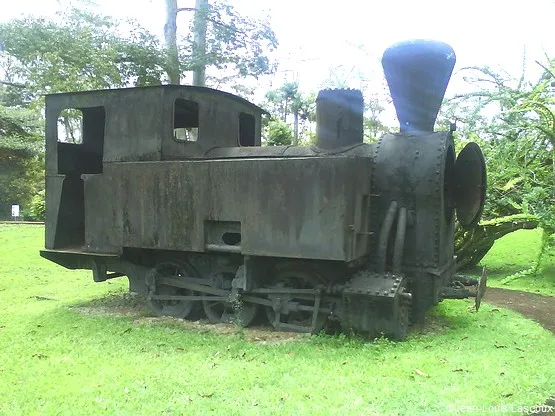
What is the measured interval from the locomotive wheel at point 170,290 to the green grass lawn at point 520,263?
5.75m

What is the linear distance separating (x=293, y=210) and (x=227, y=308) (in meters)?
1.81

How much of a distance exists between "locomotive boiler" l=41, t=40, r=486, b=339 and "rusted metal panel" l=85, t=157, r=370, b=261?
14 mm

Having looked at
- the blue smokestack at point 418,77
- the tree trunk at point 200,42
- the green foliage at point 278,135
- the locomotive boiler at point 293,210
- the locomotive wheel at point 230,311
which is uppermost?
the tree trunk at point 200,42

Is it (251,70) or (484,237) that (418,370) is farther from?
(251,70)

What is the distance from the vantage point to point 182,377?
13.9 feet

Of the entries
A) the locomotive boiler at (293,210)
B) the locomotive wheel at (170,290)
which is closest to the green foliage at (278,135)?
the locomotive boiler at (293,210)

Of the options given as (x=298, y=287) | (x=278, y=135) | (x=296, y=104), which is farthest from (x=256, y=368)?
(x=296, y=104)

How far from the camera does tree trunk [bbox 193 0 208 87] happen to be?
16.2 m

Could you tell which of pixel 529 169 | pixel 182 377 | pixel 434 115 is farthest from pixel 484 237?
pixel 182 377

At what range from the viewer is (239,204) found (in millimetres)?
5652

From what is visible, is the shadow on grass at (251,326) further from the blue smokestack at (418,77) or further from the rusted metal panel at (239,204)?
the blue smokestack at (418,77)

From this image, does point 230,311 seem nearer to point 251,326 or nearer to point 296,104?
point 251,326

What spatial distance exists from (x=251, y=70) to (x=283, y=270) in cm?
1271

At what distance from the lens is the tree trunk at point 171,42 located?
15880 mm
